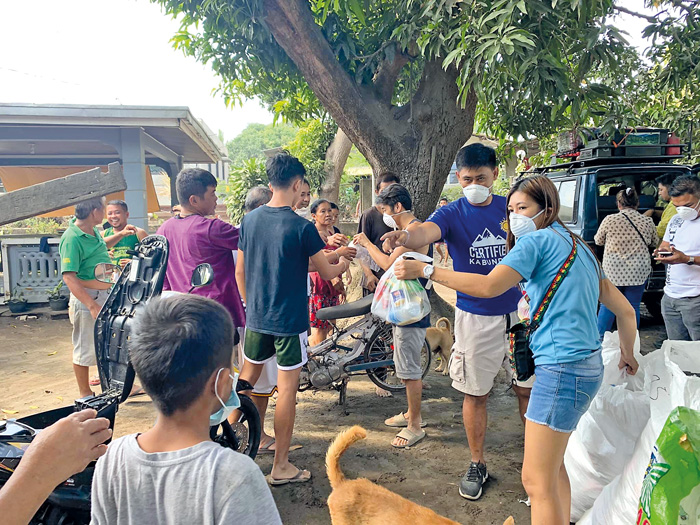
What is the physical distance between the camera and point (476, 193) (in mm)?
3045

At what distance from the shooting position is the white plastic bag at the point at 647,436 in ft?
6.69

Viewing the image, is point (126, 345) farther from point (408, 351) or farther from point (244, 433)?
point (408, 351)

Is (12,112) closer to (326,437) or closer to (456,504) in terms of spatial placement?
(326,437)

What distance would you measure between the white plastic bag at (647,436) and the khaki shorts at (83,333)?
3.91 m

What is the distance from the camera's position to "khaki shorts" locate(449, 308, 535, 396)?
9.78 feet

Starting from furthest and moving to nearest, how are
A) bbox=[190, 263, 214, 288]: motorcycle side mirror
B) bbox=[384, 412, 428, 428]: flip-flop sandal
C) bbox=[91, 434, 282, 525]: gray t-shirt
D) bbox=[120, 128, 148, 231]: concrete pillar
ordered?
bbox=[120, 128, 148, 231]: concrete pillar < bbox=[384, 412, 428, 428]: flip-flop sandal < bbox=[190, 263, 214, 288]: motorcycle side mirror < bbox=[91, 434, 282, 525]: gray t-shirt

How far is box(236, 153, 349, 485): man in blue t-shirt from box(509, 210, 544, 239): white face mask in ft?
3.90

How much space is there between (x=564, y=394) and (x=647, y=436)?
42 centimetres

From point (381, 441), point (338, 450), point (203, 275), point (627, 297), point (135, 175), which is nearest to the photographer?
point (338, 450)

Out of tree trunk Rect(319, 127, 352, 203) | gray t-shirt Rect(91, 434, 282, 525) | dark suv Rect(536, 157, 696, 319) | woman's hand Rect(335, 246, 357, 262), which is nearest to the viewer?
gray t-shirt Rect(91, 434, 282, 525)

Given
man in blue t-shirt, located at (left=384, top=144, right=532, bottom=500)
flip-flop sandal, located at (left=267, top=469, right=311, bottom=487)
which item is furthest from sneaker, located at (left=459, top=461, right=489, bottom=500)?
flip-flop sandal, located at (left=267, top=469, right=311, bottom=487)

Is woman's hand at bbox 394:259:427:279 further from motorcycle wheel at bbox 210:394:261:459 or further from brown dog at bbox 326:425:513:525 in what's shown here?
motorcycle wheel at bbox 210:394:261:459

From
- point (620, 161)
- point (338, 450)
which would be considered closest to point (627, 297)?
point (620, 161)

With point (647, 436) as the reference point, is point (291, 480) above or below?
below
